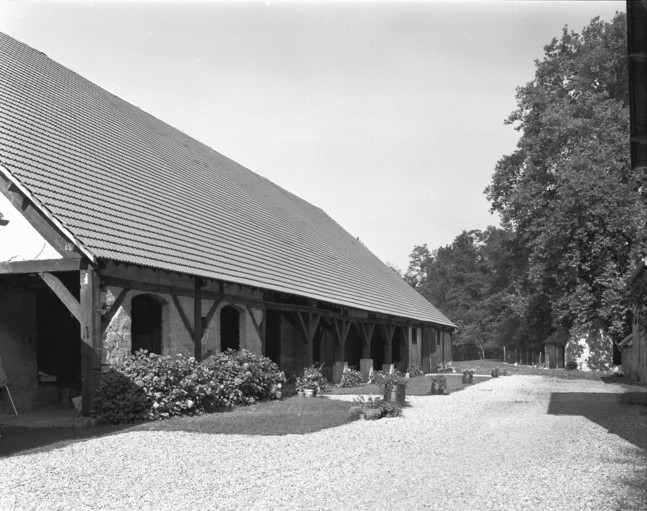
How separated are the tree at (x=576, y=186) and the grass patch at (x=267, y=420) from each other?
23.9ft

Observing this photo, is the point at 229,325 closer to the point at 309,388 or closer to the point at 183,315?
the point at 309,388

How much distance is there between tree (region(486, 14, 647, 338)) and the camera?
17625 mm

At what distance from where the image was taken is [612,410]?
45.0ft

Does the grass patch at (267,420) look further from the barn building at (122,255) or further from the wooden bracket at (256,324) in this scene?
the wooden bracket at (256,324)

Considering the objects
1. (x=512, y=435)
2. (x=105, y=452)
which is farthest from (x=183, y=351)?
(x=512, y=435)

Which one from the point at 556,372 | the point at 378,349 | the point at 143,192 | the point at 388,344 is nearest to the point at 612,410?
the point at 143,192

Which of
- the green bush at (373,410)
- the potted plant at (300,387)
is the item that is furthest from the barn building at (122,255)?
the green bush at (373,410)

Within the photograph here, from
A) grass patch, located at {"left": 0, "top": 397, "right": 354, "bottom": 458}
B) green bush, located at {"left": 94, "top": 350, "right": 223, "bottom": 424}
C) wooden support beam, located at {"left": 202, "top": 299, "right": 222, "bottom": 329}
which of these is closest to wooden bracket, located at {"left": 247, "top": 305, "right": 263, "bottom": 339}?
wooden support beam, located at {"left": 202, "top": 299, "right": 222, "bottom": 329}

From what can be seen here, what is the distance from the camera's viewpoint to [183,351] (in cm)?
1324

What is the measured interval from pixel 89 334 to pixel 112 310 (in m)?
0.61

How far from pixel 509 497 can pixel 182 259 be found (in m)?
8.86

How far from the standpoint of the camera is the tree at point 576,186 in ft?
57.8

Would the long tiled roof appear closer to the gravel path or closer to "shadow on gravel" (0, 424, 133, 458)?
"shadow on gravel" (0, 424, 133, 458)

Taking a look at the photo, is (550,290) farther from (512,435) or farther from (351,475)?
(351,475)
